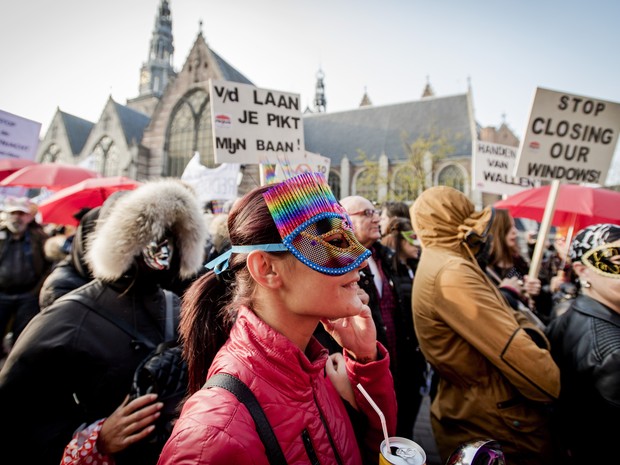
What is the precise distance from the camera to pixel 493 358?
5.67 ft

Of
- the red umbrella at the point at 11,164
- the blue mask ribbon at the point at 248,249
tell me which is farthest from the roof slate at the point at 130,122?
the blue mask ribbon at the point at 248,249

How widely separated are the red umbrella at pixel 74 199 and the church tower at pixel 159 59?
5769 centimetres

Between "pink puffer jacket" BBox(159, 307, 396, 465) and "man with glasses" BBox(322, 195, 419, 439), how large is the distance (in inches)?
57.6

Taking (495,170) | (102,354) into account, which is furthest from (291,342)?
(495,170)

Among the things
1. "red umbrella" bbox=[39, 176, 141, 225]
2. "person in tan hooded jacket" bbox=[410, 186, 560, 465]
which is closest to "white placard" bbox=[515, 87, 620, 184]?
"person in tan hooded jacket" bbox=[410, 186, 560, 465]

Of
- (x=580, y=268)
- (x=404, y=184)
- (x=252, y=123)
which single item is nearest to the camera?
(x=580, y=268)

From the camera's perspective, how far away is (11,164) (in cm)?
490

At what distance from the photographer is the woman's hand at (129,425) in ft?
4.22

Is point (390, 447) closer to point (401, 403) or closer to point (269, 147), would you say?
point (401, 403)

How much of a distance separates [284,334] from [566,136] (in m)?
3.82

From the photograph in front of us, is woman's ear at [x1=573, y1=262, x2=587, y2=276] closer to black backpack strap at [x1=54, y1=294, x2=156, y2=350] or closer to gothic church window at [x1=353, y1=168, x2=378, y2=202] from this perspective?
black backpack strap at [x1=54, y1=294, x2=156, y2=350]

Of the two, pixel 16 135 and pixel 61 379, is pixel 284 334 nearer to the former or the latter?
pixel 61 379

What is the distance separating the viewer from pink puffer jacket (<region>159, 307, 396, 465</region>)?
2.57 ft

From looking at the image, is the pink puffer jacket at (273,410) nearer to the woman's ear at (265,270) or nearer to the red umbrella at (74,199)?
the woman's ear at (265,270)
